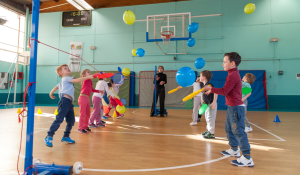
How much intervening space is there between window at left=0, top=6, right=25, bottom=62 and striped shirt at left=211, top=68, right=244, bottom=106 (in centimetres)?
1471

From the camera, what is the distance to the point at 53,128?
→ 296 centimetres

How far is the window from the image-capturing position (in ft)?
39.7

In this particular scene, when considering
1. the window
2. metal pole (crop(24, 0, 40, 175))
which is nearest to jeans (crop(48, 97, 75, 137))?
metal pole (crop(24, 0, 40, 175))

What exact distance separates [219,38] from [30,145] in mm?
11455

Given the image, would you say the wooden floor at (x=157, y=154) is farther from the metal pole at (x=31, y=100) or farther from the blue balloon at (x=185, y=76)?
the blue balloon at (x=185, y=76)

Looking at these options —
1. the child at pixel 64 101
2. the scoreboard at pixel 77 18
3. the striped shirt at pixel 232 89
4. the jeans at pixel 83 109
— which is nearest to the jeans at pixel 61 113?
the child at pixel 64 101

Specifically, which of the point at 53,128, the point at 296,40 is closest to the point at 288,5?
the point at 296,40

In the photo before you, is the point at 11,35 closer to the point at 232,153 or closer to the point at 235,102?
the point at 235,102

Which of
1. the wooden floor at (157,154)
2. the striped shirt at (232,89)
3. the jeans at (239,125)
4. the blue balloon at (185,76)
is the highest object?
the blue balloon at (185,76)

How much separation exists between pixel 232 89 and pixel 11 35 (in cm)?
1564

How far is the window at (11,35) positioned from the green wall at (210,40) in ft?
5.54

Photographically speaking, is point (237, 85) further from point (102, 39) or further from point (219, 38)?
point (102, 39)

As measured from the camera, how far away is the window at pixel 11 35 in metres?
12.1

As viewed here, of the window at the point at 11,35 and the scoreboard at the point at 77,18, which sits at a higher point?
the scoreboard at the point at 77,18
